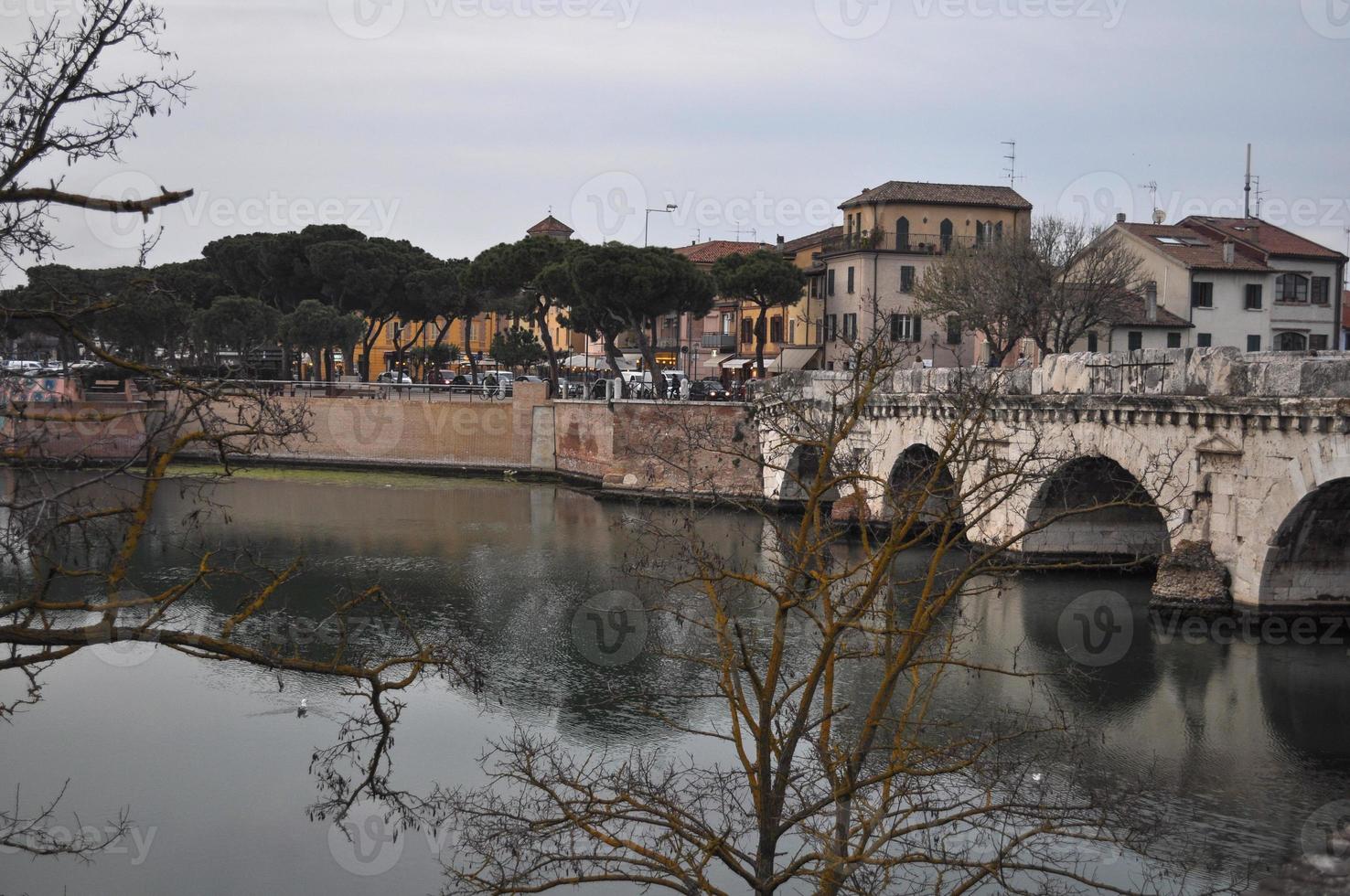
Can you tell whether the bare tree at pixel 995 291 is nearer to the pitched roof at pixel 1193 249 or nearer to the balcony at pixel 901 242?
the pitched roof at pixel 1193 249

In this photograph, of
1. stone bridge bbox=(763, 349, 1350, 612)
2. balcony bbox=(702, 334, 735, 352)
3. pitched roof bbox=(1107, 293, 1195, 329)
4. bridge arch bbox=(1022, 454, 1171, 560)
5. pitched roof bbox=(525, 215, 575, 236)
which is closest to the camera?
stone bridge bbox=(763, 349, 1350, 612)

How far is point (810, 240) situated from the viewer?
5938 centimetres

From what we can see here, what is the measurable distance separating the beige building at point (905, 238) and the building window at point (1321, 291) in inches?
422

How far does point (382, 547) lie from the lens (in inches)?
1163

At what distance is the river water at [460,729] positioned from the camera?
1273 cm

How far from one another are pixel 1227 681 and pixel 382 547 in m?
18.1

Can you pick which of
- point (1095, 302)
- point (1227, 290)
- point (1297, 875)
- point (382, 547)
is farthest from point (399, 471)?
point (1297, 875)

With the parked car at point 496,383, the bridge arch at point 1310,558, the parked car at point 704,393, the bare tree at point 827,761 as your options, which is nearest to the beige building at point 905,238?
the parked car at point 704,393

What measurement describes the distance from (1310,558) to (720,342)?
43.7m

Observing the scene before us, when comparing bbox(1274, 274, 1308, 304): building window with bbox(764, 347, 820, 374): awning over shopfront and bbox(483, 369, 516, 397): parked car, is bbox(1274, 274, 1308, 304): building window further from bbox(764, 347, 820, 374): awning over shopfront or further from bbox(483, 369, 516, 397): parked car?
bbox(483, 369, 516, 397): parked car

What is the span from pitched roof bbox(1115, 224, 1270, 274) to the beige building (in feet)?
20.6

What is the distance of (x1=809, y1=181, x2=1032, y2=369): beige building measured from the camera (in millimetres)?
50781

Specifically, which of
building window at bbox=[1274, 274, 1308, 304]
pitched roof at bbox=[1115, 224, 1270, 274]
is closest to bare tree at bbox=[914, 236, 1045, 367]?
pitched roof at bbox=[1115, 224, 1270, 274]

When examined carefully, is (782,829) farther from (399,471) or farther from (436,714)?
(399,471)
